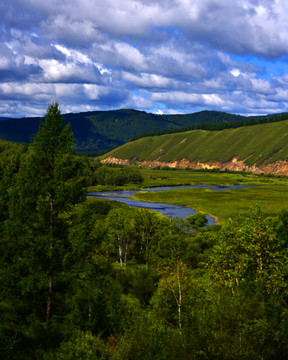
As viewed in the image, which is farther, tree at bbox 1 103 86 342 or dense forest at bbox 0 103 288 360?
tree at bbox 1 103 86 342

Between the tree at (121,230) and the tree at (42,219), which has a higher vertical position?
the tree at (42,219)

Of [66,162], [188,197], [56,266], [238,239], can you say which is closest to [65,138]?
[66,162]

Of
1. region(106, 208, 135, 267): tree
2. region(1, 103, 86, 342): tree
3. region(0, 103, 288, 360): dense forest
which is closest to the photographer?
region(0, 103, 288, 360): dense forest

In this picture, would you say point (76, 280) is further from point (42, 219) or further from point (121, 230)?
point (121, 230)

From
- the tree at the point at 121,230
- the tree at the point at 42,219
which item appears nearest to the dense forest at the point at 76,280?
the tree at the point at 42,219

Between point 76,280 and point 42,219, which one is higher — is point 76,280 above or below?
below

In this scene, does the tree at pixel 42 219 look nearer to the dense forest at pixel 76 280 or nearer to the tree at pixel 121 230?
the dense forest at pixel 76 280

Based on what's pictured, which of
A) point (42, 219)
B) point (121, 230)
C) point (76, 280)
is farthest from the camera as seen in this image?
point (121, 230)

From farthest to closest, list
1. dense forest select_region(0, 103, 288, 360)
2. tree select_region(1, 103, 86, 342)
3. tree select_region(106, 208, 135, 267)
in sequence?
tree select_region(106, 208, 135, 267) < tree select_region(1, 103, 86, 342) < dense forest select_region(0, 103, 288, 360)

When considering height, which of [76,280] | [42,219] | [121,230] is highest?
[42,219]

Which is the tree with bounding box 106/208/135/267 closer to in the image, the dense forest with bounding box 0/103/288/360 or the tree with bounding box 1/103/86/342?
the dense forest with bounding box 0/103/288/360

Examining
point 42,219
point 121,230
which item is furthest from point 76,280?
point 121,230

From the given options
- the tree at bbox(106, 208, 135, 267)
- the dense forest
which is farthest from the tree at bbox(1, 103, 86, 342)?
the tree at bbox(106, 208, 135, 267)

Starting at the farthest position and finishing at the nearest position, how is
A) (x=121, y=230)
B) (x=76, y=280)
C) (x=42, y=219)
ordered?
(x=121, y=230) < (x=76, y=280) < (x=42, y=219)
